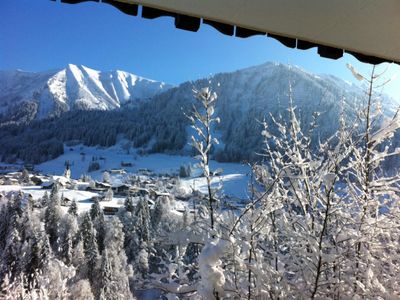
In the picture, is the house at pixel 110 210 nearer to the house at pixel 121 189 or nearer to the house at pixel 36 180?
the house at pixel 121 189

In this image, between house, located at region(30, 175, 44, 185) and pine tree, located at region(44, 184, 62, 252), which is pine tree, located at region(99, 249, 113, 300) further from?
house, located at region(30, 175, 44, 185)

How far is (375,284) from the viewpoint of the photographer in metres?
1.83

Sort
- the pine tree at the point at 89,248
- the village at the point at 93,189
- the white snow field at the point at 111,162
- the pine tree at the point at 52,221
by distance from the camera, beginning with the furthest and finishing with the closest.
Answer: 1. the white snow field at the point at 111,162
2. the village at the point at 93,189
3. the pine tree at the point at 52,221
4. the pine tree at the point at 89,248

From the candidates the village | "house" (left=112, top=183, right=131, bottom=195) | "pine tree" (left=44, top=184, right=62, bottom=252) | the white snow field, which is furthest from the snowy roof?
the white snow field

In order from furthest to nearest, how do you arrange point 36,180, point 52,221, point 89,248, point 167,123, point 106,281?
point 167,123, point 36,180, point 52,221, point 89,248, point 106,281

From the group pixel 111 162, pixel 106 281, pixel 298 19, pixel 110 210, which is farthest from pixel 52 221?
pixel 111 162

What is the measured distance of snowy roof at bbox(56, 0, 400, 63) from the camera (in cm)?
149

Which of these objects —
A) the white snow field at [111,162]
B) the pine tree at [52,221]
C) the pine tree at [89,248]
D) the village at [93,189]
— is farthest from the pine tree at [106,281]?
the white snow field at [111,162]

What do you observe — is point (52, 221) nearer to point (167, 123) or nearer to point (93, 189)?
point (93, 189)

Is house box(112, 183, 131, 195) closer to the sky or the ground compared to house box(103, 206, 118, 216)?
closer to the sky

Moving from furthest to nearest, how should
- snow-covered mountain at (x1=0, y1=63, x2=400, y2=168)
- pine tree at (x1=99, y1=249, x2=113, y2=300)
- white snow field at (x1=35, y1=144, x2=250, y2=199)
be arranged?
snow-covered mountain at (x1=0, y1=63, x2=400, y2=168) → white snow field at (x1=35, y1=144, x2=250, y2=199) → pine tree at (x1=99, y1=249, x2=113, y2=300)

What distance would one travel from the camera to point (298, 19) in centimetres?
161

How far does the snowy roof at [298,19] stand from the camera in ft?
4.87

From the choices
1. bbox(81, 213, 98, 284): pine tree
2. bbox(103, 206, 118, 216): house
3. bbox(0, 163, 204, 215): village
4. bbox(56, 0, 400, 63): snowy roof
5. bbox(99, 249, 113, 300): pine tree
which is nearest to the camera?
bbox(56, 0, 400, 63): snowy roof
